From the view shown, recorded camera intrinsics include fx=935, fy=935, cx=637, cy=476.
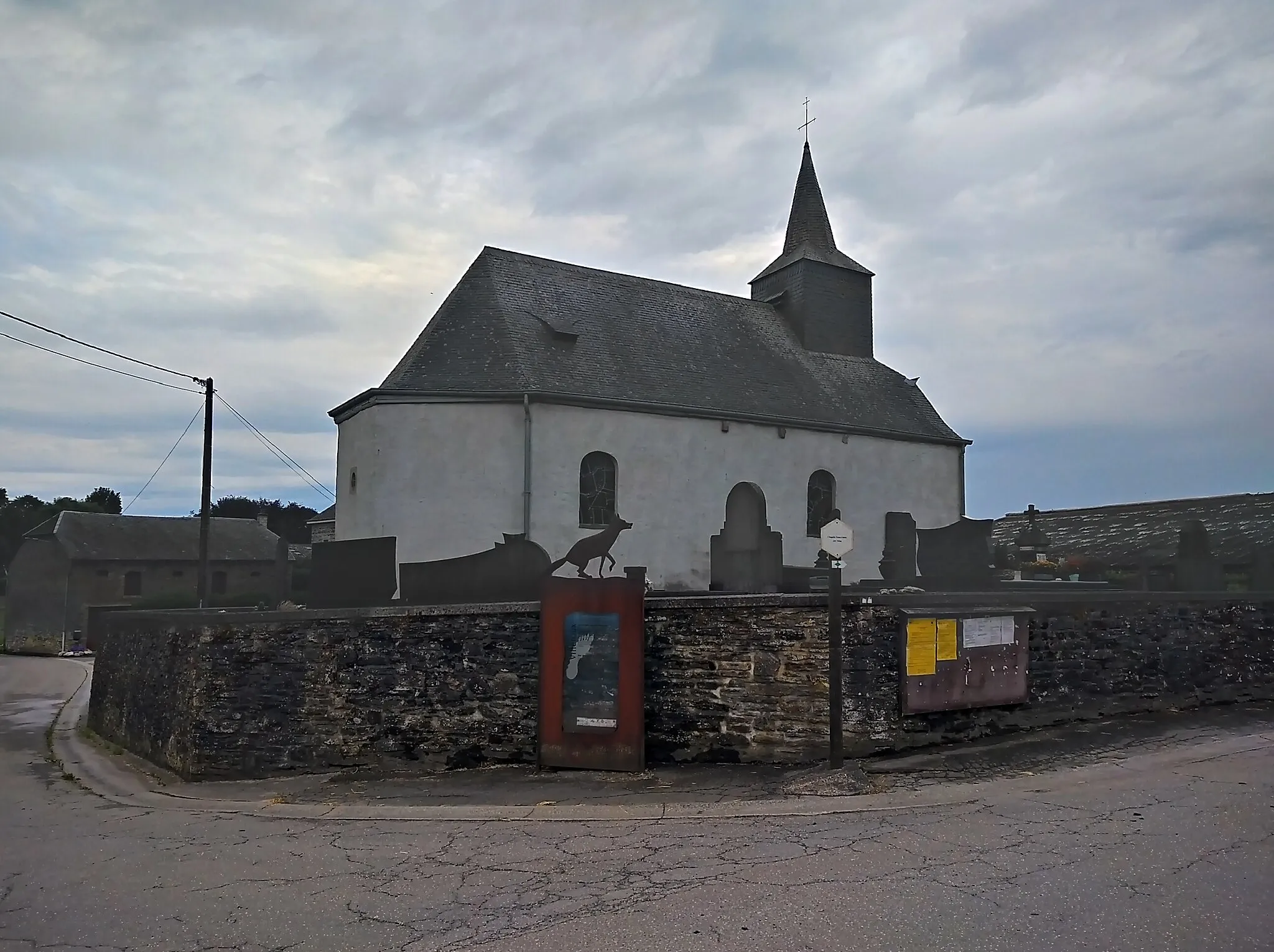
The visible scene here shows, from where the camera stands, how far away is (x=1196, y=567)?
623 inches

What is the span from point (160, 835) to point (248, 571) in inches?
1740

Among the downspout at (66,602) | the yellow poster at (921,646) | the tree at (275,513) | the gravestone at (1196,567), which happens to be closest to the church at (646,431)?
the yellow poster at (921,646)

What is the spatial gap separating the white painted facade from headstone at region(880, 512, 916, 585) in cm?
225

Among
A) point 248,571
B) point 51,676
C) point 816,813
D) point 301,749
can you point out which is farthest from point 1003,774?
point 248,571

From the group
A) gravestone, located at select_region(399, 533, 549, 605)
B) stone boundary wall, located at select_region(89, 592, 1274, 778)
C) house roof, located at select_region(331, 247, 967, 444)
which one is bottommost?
stone boundary wall, located at select_region(89, 592, 1274, 778)

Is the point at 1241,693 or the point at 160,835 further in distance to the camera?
the point at 1241,693

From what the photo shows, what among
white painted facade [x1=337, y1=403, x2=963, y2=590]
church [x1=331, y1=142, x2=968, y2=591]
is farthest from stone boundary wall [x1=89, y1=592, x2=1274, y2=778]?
white painted facade [x1=337, y1=403, x2=963, y2=590]

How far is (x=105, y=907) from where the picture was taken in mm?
5852

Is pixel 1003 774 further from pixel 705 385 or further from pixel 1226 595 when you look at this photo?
pixel 705 385

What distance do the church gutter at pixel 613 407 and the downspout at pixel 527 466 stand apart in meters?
0.27

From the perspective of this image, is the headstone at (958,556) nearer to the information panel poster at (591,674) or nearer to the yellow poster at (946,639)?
the yellow poster at (946,639)

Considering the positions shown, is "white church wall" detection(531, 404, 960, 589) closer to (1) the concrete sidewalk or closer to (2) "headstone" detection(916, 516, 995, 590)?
(2) "headstone" detection(916, 516, 995, 590)

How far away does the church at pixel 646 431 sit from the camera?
1989cm

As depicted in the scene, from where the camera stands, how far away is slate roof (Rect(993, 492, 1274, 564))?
21.7 m
